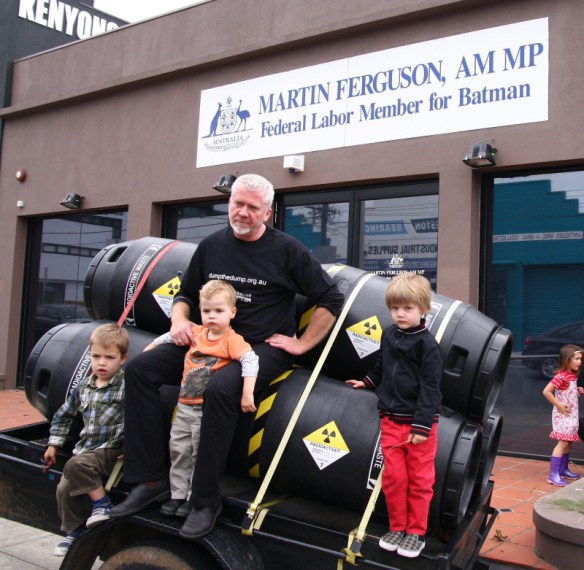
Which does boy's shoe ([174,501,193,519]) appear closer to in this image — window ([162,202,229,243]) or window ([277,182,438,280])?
window ([277,182,438,280])

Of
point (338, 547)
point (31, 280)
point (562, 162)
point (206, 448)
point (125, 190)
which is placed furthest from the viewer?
point (31, 280)

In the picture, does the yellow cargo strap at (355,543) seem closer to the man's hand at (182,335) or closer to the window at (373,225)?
the man's hand at (182,335)

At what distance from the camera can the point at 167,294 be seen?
4090 mm

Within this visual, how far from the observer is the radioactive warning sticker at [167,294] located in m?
4.08

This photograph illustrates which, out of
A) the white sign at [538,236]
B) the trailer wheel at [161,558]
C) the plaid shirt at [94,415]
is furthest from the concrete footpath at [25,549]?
the white sign at [538,236]

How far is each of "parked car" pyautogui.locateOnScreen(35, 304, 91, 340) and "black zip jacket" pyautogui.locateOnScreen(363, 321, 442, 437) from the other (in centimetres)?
999

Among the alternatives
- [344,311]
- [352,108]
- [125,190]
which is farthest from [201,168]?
[344,311]

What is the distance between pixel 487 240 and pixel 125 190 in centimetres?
595

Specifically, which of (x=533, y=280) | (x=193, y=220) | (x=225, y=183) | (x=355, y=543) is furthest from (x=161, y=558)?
(x=193, y=220)

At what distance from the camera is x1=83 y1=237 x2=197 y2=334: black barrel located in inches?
162

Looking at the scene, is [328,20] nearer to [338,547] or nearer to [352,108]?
[352,108]

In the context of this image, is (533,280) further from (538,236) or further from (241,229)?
(241,229)

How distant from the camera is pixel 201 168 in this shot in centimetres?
996

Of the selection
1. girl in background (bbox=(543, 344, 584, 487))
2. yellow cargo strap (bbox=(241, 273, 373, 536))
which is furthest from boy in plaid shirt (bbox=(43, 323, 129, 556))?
girl in background (bbox=(543, 344, 584, 487))
